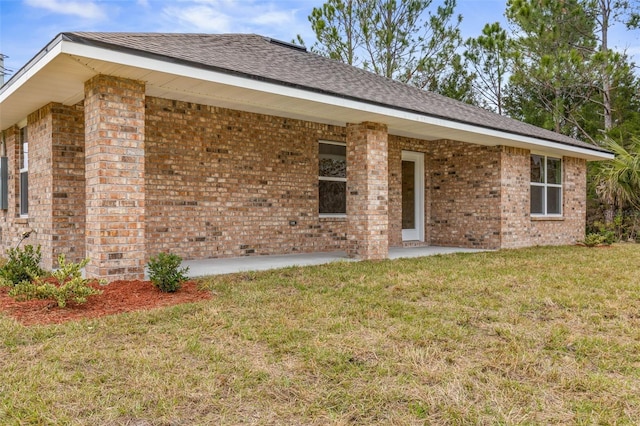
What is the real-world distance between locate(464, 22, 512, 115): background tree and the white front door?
7.35 m

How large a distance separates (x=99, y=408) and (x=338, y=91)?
19.5ft

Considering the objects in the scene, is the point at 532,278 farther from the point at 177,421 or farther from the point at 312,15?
the point at 312,15

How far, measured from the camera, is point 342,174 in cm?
1073

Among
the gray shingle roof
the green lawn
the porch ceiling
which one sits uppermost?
the gray shingle roof

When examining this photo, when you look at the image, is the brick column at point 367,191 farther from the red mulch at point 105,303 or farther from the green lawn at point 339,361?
the red mulch at point 105,303

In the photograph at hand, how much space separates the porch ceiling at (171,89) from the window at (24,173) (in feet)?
1.16

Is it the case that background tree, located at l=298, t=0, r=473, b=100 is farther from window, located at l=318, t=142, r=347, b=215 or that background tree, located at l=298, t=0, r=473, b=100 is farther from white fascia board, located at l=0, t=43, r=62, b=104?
white fascia board, located at l=0, t=43, r=62, b=104

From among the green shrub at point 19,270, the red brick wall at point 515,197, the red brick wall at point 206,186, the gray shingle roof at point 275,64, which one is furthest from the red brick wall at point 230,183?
the red brick wall at point 515,197

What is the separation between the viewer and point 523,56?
1678 cm

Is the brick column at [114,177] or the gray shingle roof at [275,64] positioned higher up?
the gray shingle roof at [275,64]

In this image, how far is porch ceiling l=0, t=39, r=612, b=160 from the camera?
5.21m

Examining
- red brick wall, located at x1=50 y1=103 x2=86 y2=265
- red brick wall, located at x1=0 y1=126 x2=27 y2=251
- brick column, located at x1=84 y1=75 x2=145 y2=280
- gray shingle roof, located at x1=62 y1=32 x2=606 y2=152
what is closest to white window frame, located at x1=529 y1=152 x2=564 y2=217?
gray shingle roof, located at x1=62 y1=32 x2=606 y2=152

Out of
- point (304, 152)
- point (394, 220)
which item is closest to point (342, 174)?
point (304, 152)

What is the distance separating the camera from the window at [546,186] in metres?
12.6
